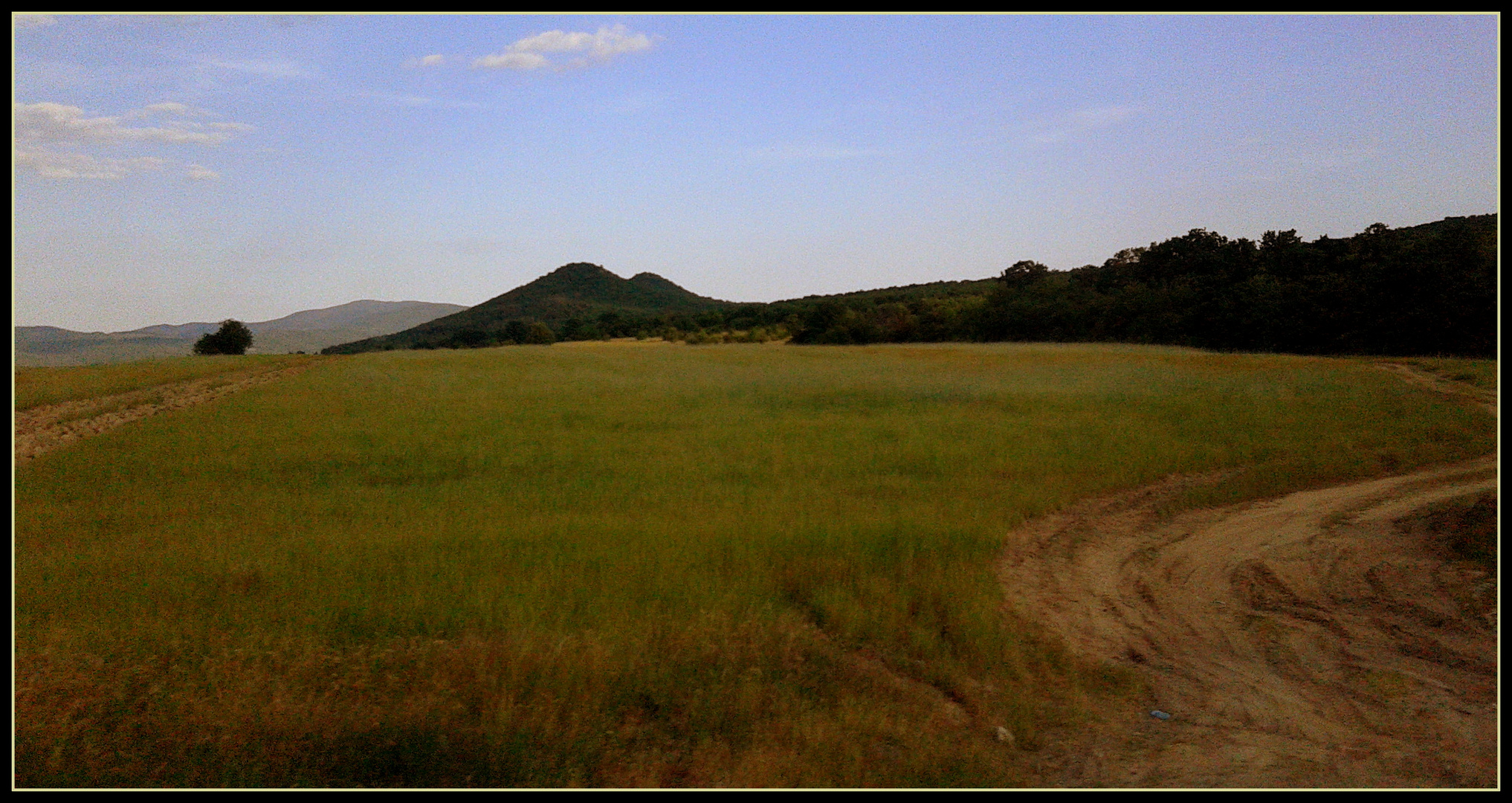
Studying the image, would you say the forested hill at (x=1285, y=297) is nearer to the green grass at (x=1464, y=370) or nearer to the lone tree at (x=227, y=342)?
the green grass at (x=1464, y=370)

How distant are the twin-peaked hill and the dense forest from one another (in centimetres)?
33

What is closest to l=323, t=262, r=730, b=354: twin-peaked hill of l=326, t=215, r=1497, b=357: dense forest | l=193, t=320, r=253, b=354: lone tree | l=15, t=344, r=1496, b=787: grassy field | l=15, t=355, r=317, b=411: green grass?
l=326, t=215, r=1497, b=357: dense forest

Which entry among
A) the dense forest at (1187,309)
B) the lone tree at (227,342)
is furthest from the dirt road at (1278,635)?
the lone tree at (227,342)

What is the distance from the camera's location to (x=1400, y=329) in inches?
1614

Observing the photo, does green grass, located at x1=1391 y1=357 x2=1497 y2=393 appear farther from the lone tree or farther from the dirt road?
the lone tree

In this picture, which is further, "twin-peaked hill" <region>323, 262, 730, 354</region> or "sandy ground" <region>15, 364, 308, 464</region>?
"twin-peaked hill" <region>323, 262, 730, 354</region>

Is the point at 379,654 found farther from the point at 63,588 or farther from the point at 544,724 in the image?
the point at 63,588

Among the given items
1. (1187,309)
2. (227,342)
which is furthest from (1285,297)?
(227,342)

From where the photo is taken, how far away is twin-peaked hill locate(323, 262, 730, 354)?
68812mm

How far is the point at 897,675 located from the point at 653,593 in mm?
2086

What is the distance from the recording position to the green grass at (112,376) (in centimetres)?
2077

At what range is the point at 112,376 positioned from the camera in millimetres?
25578

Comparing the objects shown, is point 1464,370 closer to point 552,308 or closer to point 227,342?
point 227,342

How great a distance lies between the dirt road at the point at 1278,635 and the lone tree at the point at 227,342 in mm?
45352
